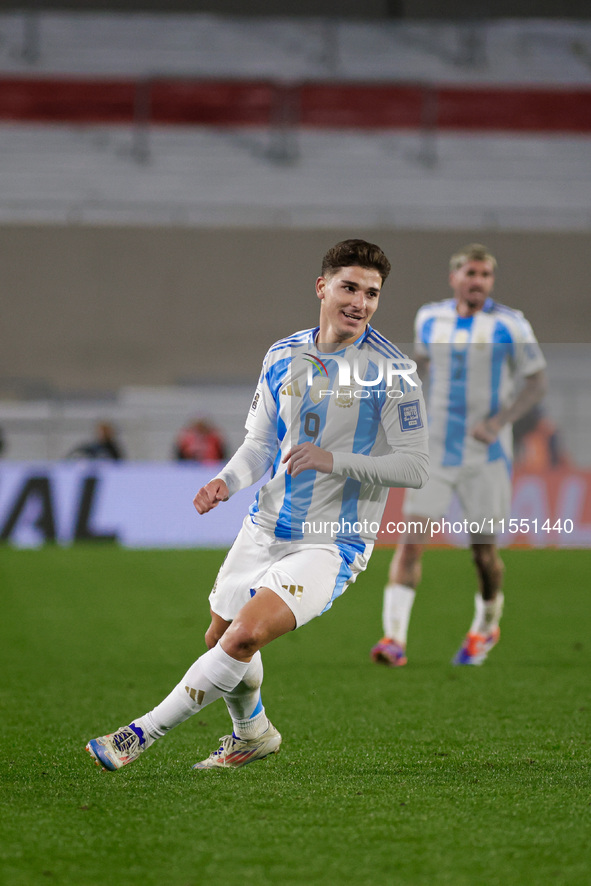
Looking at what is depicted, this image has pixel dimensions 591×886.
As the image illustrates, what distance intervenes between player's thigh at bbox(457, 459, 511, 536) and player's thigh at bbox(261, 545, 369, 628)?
2.36 m

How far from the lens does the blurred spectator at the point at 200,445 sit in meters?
13.5

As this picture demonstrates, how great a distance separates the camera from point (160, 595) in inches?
345

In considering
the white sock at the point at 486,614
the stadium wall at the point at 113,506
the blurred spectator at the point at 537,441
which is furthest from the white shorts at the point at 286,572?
the blurred spectator at the point at 537,441

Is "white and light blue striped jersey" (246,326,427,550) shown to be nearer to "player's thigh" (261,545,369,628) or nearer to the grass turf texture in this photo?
"player's thigh" (261,545,369,628)

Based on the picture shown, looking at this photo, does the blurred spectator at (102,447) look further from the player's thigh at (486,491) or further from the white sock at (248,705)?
the white sock at (248,705)

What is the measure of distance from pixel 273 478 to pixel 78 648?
3.28 meters

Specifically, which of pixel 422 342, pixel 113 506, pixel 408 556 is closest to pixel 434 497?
pixel 408 556

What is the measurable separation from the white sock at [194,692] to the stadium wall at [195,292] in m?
12.6

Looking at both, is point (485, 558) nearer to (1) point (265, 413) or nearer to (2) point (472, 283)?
(2) point (472, 283)

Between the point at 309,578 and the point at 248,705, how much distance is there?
21.8 inches

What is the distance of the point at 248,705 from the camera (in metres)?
3.69

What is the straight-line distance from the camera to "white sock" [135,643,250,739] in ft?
11.0

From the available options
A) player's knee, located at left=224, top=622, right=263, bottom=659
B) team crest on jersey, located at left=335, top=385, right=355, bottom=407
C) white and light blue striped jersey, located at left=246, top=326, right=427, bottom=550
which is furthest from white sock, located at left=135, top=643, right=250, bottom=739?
team crest on jersey, located at left=335, top=385, right=355, bottom=407

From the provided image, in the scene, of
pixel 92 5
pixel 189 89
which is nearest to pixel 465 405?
pixel 189 89
